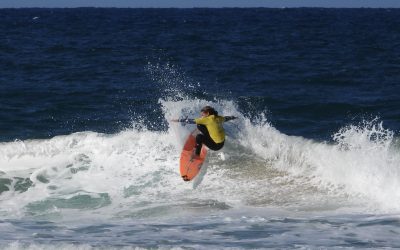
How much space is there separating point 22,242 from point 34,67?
21.1m

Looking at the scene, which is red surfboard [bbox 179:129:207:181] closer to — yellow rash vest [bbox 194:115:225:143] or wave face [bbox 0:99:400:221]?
wave face [bbox 0:99:400:221]

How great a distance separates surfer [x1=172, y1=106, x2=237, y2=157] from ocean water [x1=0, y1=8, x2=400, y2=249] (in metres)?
0.79

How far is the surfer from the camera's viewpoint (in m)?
14.0

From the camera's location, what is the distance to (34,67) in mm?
30422

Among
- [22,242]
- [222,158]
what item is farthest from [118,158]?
[22,242]

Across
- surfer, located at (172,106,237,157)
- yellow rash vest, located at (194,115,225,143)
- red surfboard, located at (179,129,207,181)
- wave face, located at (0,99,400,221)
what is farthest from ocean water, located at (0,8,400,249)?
yellow rash vest, located at (194,115,225,143)

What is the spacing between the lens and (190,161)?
14.5 metres

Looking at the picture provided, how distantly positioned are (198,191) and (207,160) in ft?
2.83

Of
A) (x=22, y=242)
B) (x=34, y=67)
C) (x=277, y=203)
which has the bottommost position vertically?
(x=22, y=242)

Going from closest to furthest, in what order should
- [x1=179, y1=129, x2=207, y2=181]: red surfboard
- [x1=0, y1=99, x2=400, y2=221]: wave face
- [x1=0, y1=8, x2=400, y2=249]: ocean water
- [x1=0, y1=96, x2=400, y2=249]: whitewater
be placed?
[x1=0, y1=96, x2=400, y2=249]: whitewater → [x1=0, y1=8, x2=400, y2=249]: ocean water → [x1=0, y1=99, x2=400, y2=221]: wave face → [x1=179, y1=129, x2=207, y2=181]: red surfboard

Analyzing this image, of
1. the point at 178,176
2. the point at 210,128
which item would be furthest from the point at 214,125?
the point at 178,176

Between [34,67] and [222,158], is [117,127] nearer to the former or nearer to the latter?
[222,158]

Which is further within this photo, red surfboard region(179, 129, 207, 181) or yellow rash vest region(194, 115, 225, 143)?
red surfboard region(179, 129, 207, 181)

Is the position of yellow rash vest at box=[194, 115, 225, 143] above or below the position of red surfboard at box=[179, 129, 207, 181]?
above
